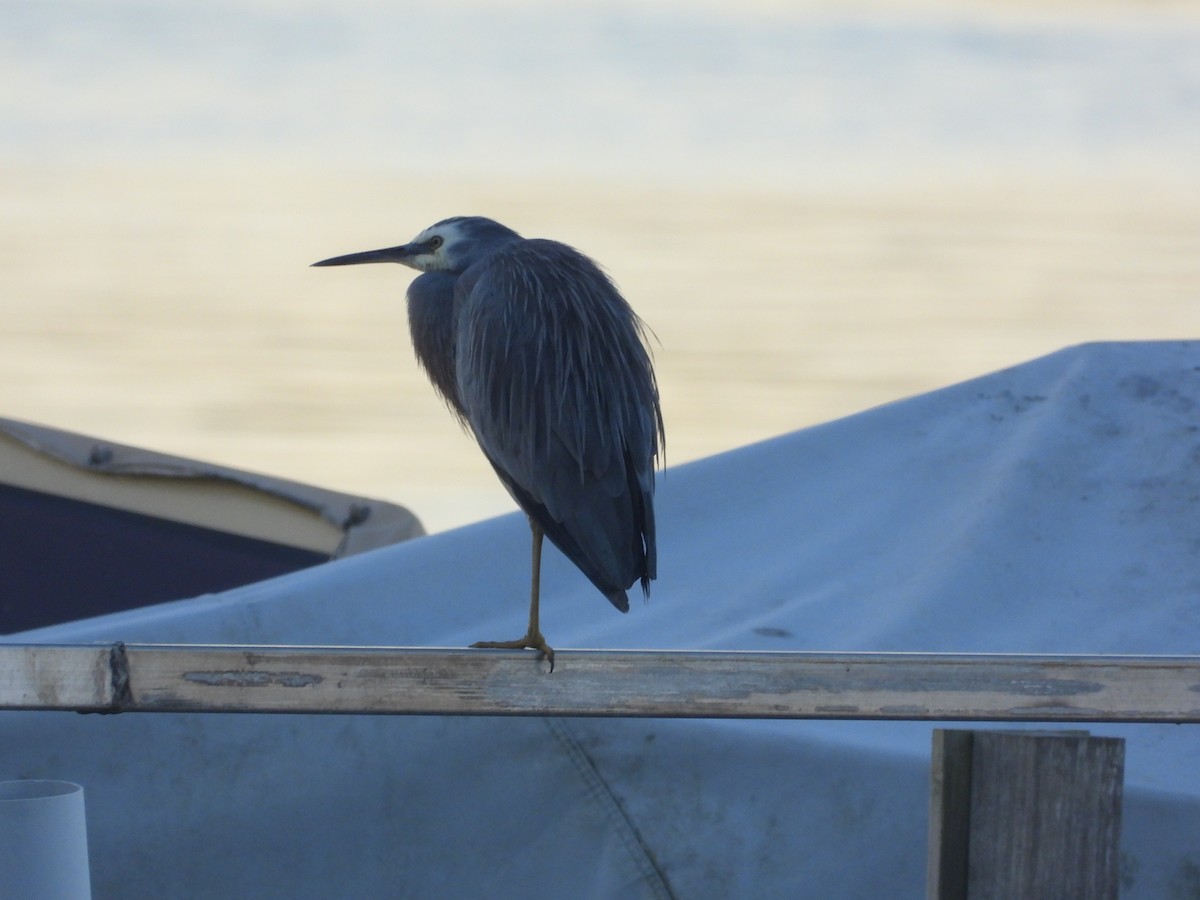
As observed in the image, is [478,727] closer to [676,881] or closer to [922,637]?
[676,881]

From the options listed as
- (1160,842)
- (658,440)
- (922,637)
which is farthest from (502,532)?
(1160,842)

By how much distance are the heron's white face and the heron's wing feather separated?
→ 0.25 metres

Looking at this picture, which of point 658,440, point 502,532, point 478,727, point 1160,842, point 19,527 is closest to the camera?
point 1160,842

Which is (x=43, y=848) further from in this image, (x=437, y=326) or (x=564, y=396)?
(x=437, y=326)

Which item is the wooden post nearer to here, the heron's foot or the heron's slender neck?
the heron's foot

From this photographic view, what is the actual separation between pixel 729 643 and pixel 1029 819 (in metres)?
1.28

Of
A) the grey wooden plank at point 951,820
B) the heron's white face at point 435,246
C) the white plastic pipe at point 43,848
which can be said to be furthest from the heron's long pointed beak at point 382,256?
the grey wooden plank at point 951,820

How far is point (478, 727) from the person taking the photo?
275cm

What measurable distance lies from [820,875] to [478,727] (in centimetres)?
68

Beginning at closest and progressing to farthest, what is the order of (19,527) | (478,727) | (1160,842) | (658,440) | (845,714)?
1. (845,714)
2. (1160,842)
3. (478,727)
4. (658,440)
5. (19,527)

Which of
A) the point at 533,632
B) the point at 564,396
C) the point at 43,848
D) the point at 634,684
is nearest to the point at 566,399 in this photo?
the point at 564,396

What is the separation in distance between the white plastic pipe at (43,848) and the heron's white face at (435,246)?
1661mm

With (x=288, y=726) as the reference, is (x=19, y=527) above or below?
above

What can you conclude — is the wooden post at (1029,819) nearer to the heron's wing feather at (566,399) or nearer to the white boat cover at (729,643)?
the white boat cover at (729,643)
